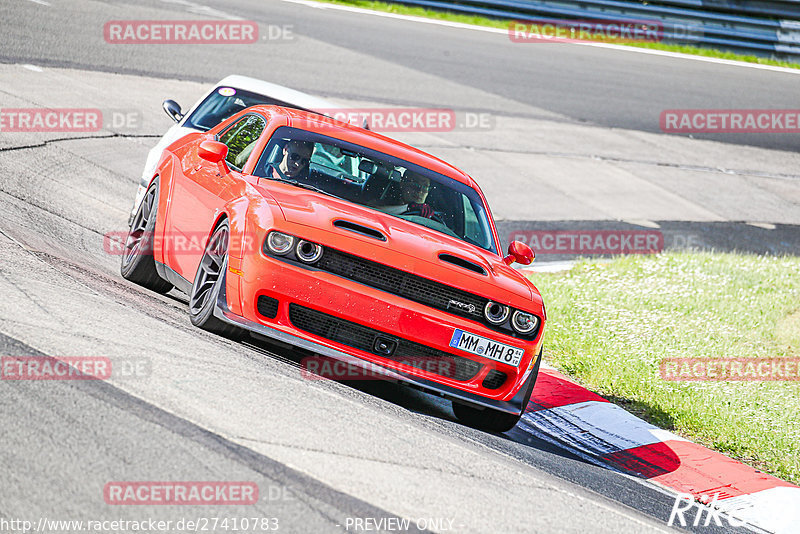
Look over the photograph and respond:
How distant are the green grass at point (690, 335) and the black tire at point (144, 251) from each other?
3354 millimetres

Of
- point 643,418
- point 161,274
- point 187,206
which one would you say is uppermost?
point 187,206

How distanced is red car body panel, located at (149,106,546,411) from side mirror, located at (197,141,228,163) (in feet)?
0.43

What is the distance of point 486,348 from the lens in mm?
5871

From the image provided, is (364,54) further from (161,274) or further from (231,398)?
(231,398)

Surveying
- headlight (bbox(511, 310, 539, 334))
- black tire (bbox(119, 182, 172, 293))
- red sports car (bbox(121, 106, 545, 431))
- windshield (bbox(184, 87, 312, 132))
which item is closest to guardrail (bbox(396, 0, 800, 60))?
windshield (bbox(184, 87, 312, 132))

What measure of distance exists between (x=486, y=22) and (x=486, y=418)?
19.7 metres

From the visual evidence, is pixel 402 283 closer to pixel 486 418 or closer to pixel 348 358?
pixel 348 358

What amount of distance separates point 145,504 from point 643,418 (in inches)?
191

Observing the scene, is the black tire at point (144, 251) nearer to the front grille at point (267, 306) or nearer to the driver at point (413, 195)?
the driver at point (413, 195)

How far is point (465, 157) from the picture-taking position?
15836mm

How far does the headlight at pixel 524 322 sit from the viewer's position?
19.5 feet

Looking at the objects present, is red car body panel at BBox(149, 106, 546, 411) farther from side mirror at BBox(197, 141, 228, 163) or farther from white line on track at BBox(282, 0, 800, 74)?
white line on track at BBox(282, 0, 800, 74)

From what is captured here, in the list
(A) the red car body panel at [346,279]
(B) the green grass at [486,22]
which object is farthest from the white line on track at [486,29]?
(A) the red car body panel at [346,279]

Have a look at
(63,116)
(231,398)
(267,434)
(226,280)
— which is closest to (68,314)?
(226,280)
